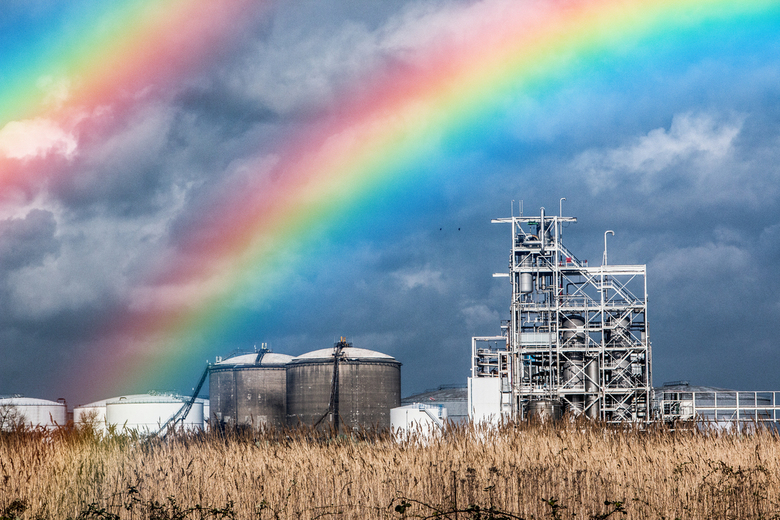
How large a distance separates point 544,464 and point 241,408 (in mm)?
53621

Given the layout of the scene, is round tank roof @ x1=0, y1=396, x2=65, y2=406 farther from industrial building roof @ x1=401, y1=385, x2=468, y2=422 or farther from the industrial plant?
industrial building roof @ x1=401, y1=385, x2=468, y2=422

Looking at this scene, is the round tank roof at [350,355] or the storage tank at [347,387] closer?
the storage tank at [347,387]

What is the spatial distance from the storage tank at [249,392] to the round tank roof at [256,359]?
2.49 ft

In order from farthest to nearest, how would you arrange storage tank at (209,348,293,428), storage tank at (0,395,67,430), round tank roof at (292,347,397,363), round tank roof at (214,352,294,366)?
storage tank at (0,395,67,430) < round tank roof at (214,352,294,366) < storage tank at (209,348,293,428) < round tank roof at (292,347,397,363)

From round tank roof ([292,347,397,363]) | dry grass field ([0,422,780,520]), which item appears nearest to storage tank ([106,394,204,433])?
round tank roof ([292,347,397,363])

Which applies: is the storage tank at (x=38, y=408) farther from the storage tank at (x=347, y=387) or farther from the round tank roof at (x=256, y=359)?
the storage tank at (x=347, y=387)

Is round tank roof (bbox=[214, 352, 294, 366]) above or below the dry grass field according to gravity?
above

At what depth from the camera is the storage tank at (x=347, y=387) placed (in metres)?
63.9

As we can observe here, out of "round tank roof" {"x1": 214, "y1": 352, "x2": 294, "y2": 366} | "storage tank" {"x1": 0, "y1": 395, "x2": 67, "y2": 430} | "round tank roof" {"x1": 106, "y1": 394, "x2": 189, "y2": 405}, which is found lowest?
"storage tank" {"x1": 0, "y1": 395, "x2": 67, "y2": 430}

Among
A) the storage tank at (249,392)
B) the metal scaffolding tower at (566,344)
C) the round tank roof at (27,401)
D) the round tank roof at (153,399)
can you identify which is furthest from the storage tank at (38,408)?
the metal scaffolding tower at (566,344)

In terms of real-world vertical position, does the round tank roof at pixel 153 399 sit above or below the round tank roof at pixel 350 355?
below

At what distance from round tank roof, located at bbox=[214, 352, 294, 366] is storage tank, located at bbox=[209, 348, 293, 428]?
76cm

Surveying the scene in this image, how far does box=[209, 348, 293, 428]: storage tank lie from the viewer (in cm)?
6975

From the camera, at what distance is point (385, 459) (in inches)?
784
